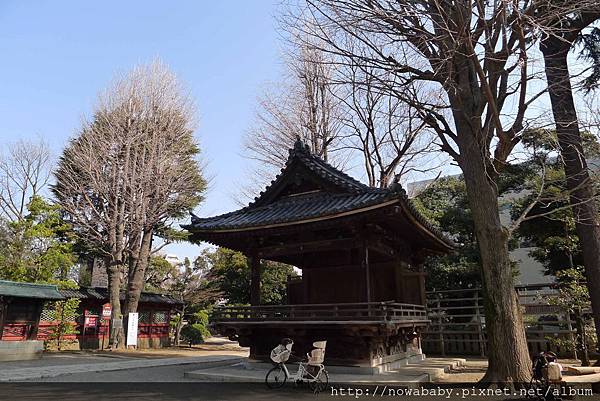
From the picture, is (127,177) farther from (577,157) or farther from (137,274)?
(577,157)

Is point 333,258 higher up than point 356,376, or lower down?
higher up

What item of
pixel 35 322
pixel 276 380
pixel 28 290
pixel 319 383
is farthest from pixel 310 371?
pixel 35 322

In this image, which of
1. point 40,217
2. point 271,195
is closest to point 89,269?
point 40,217

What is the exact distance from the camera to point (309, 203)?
13242 mm

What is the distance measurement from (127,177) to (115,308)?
707cm

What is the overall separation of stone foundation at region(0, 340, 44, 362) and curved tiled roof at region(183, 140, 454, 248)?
33.0 feet

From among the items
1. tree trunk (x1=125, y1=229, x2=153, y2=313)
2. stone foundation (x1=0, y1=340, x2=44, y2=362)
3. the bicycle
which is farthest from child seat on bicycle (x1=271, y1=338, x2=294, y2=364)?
tree trunk (x1=125, y1=229, x2=153, y2=313)

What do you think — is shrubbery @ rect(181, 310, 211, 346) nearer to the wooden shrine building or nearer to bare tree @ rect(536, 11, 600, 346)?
the wooden shrine building

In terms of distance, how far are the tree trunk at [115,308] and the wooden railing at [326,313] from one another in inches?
466

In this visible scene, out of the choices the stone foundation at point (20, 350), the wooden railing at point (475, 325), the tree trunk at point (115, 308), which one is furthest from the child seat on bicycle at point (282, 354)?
the tree trunk at point (115, 308)

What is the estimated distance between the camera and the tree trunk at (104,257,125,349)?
22469mm

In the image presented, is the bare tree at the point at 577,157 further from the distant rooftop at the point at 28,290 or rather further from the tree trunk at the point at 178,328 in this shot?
the tree trunk at the point at 178,328

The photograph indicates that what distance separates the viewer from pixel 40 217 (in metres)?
22.2

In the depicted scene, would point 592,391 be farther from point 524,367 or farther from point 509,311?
point 509,311
